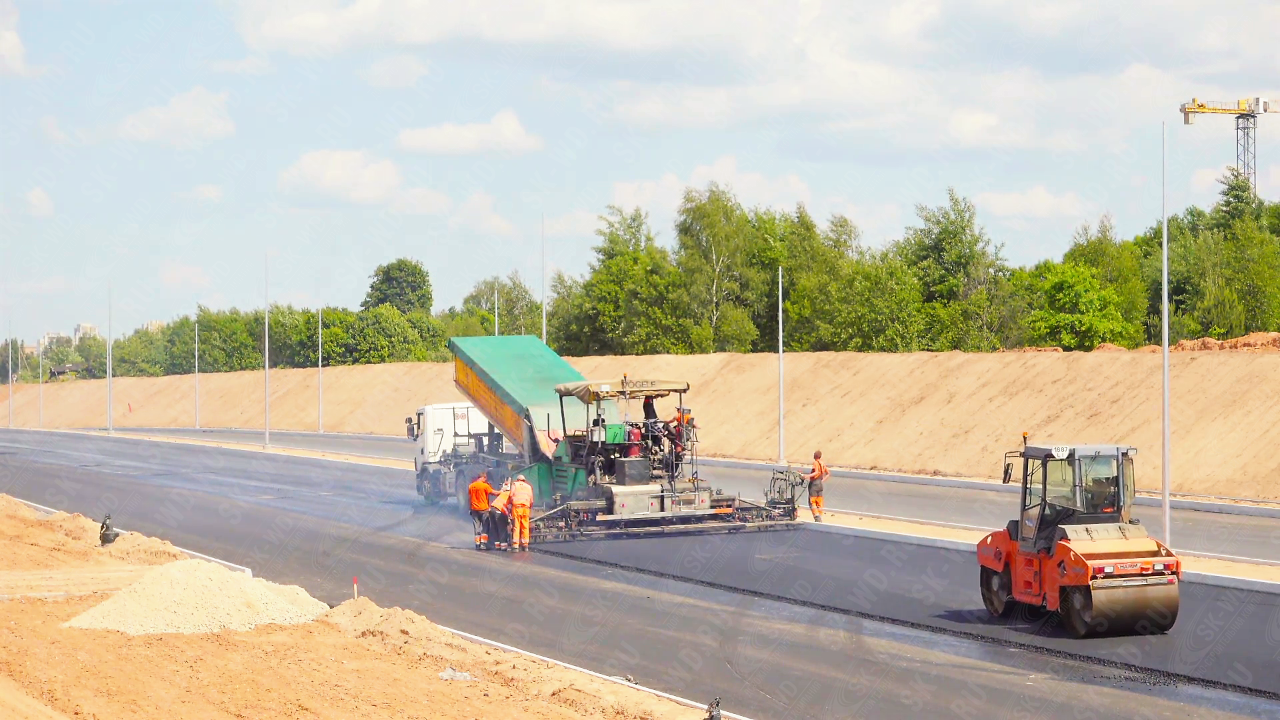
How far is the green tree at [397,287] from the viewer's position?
463 ft

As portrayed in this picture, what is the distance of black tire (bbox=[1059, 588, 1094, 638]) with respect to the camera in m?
15.1

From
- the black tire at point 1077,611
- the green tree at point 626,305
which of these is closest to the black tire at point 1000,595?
the black tire at point 1077,611

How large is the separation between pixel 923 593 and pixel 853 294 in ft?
147

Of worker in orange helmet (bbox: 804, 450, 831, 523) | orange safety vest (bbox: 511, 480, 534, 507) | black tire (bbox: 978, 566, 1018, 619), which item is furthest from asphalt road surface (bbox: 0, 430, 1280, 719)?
worker in orange helmet (bbox: 804, 450, 831, 523)

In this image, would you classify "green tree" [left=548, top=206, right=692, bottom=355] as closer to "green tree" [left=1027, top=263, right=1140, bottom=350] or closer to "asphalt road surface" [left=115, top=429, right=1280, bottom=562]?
"green tree" [left=1027, top=263, right=1140, bottom=350]

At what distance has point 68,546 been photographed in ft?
82.6

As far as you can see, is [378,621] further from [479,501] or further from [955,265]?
[955,265]

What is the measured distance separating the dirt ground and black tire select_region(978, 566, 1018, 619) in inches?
232

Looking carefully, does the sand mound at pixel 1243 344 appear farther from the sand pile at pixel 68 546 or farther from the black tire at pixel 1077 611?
the sand pile at pixel 68 546

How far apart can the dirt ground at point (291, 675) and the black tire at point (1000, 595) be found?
19.3ft

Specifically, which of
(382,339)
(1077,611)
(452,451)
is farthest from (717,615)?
(382,339)

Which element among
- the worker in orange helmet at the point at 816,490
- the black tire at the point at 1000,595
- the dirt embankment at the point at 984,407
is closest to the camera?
the black tire at the point at 1000,595

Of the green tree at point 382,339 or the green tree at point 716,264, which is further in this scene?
the green tree at point 382,339

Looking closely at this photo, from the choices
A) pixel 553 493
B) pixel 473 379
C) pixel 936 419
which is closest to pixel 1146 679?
pixel 553 493
